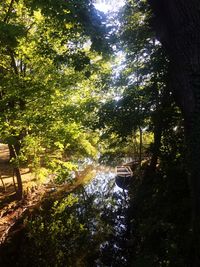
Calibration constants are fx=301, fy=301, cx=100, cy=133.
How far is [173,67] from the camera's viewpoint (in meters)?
5.66

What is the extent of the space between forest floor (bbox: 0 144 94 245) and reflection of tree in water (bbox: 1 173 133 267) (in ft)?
2.33

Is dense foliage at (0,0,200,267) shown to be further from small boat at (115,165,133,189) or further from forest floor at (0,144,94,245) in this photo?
small boat at (115,165,133,189)

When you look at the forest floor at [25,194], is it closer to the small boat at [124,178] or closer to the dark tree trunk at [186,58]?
the small boat at [124,178]

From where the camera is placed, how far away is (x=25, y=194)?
1745 centimetres

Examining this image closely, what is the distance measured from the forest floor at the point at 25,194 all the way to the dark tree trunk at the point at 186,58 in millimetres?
10180

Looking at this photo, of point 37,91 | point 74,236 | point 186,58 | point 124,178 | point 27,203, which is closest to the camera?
point 186,58

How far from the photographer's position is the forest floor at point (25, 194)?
14672mm

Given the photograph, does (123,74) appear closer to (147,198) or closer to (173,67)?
(147,198)

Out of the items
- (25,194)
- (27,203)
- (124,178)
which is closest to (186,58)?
(27,203)

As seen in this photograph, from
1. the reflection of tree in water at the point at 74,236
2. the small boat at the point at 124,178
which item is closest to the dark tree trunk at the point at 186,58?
the reflection of tree in water at the point at 74,236

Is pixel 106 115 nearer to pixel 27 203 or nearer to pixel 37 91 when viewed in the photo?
pixel 37 91

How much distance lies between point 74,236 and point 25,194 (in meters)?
5.49

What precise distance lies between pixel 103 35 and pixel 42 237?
9.69 m

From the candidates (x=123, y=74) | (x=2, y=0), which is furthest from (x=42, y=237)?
(x=2, y=0)
